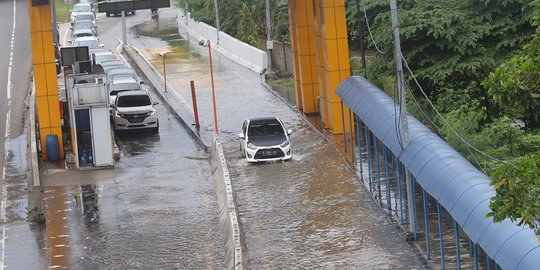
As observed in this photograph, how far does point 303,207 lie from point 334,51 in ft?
34.8

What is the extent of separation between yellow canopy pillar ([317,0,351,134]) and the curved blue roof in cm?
820

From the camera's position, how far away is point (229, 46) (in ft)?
209

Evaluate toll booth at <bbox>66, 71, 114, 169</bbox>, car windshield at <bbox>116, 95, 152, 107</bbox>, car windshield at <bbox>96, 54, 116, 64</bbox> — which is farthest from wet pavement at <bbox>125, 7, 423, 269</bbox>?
car windshield at <bbox>96, 54, 116, 64</bbox>

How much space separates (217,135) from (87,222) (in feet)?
32.6

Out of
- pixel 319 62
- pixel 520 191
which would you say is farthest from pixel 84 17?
pixel 520 191

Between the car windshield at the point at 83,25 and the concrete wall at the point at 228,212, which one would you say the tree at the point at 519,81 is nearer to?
the concrete wall at the point at 228,212

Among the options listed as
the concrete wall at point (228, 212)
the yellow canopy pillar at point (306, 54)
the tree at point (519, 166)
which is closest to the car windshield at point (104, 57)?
the yellow canopy pillar at point (306, 54)

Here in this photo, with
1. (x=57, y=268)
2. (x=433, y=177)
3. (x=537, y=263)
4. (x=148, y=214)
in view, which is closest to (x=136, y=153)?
(x=148, y=214)

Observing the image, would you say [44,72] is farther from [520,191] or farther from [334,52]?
[520,191]

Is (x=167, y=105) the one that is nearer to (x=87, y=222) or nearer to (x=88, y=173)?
(x=88, y=173)

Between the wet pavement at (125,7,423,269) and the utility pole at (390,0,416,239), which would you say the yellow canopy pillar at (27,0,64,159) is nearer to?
the wet pavement at (125,7,423,269)

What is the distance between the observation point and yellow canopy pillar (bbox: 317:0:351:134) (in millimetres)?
38469

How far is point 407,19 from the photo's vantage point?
3691 cm

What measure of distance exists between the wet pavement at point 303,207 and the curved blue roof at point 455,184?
2194 millimetres
